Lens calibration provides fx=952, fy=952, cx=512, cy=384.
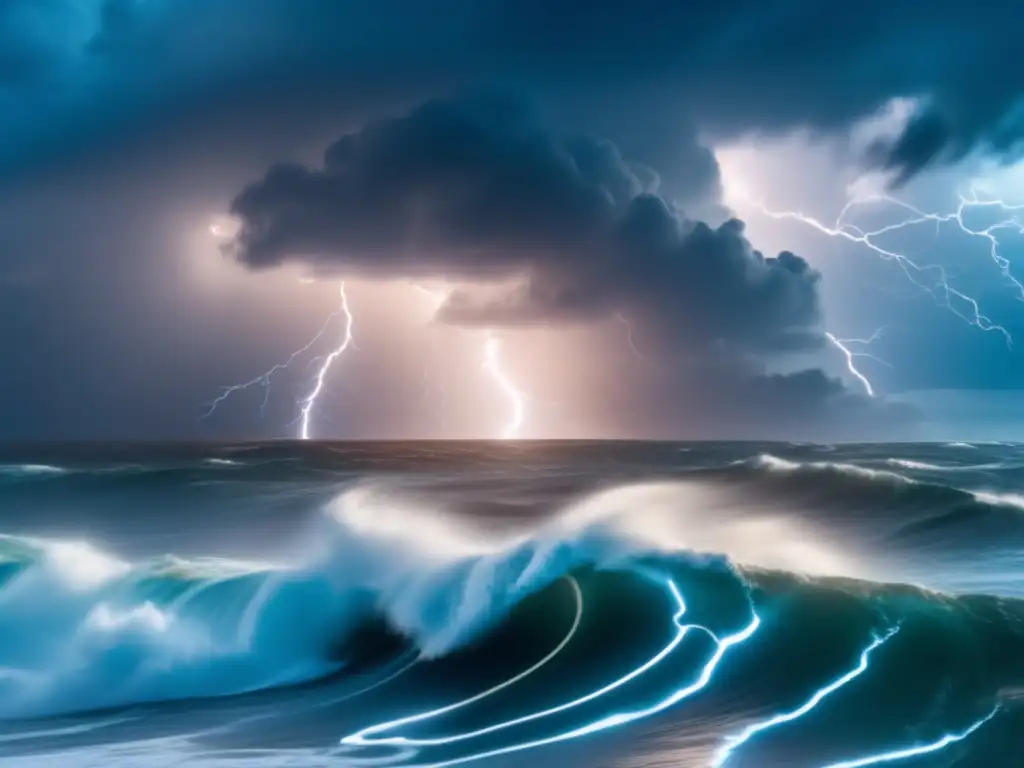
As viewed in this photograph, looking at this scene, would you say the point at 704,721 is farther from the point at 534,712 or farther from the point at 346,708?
the point at 346,708

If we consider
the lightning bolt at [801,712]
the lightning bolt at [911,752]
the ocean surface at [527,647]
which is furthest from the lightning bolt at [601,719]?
the lightning bolt at [911,752]

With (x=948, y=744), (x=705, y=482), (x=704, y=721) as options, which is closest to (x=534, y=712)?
(x=704, y=721)

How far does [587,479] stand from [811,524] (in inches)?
657

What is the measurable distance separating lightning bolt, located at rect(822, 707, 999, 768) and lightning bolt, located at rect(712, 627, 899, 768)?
0.70 meters

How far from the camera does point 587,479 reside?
36094 mm

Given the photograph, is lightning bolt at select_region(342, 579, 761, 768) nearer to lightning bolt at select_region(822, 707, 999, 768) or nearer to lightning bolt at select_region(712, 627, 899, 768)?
lightning bolt at select_region(712, 627, 899, 768)

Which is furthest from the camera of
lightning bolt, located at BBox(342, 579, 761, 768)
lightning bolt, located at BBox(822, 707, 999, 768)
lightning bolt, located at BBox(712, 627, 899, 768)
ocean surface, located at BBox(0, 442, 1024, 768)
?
ocean surface, located at BBox(0, 442, 1024, 768)

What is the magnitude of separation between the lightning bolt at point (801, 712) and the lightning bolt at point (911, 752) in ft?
2.30

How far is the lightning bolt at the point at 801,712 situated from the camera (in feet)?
20.6

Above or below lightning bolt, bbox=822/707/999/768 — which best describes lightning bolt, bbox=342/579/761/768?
above

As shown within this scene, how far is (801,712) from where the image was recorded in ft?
23.5

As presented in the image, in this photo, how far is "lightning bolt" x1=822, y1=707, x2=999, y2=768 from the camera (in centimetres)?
587

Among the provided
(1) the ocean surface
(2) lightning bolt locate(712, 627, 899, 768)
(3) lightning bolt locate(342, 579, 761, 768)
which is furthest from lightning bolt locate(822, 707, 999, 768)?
(3) lightning bolt locate(342, 579, 761, 768)

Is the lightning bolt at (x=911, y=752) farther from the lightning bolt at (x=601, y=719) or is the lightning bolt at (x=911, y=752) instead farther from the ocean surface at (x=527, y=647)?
the lightning bolt at (x=601, y=719)
